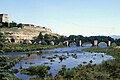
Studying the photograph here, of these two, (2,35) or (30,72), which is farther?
(30,72)

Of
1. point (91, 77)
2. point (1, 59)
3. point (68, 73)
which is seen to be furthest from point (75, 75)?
point (1, 59)

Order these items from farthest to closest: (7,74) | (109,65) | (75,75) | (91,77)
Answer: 1. (109,65)
2. (75,75)
3. (91,77)
4. (7,74)

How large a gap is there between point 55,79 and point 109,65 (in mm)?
27003

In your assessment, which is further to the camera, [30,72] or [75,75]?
[30,72]

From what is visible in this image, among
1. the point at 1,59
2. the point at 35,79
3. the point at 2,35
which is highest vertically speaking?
the point at 2,35

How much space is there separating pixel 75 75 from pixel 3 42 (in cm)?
3809

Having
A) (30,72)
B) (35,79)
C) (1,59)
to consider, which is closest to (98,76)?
(35,79)

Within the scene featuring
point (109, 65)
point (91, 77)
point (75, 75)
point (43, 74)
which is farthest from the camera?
point (109, 65)

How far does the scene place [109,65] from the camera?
8312 centimetres

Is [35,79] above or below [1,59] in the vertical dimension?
below

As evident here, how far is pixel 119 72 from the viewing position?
68500mm

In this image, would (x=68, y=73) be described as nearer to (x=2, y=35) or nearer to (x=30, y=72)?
(x=30, y=72)

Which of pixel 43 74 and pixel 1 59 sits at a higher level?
pixel 1 59

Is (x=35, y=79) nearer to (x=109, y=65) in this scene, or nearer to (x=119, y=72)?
(x=119, y=72)
